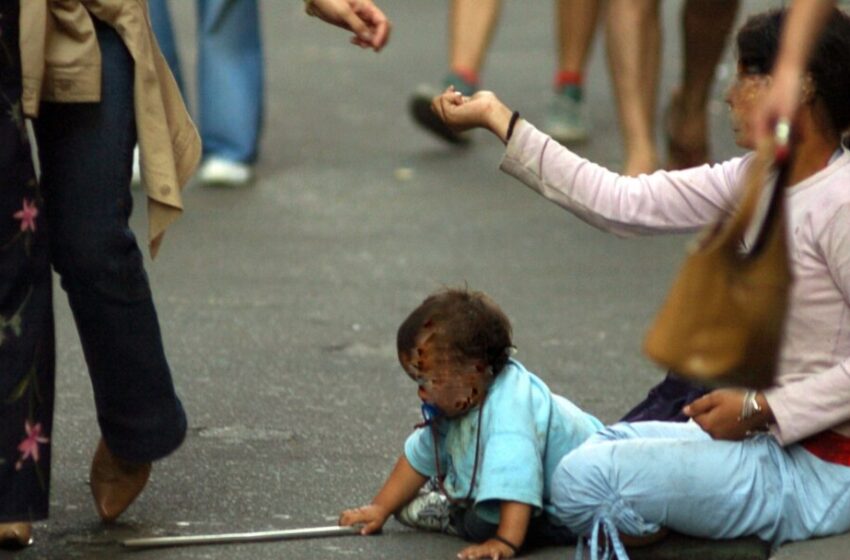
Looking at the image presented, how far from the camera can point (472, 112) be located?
12.4 ft

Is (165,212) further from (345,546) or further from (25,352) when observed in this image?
(345,546)

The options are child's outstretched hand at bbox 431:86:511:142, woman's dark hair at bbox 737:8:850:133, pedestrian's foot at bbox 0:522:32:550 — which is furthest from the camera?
pedestrian's foot at bbox 0:522:32:550

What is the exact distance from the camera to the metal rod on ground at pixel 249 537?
13.4 feet

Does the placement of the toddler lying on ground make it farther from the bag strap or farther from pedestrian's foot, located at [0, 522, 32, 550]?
the bag strap

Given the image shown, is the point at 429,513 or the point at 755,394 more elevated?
the point at 755,394

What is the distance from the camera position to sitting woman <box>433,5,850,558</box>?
3.71m

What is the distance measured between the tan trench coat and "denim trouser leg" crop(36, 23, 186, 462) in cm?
3

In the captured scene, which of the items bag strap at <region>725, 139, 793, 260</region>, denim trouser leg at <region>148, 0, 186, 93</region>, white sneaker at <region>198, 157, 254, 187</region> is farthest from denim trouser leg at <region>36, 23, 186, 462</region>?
white sneaker at <region>198, 157, 254, 187</region>

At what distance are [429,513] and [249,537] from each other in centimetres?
37

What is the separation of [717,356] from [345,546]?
1.17m

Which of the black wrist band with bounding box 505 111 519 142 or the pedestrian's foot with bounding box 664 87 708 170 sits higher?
the black wrist band with bounding box 505 111 519 142

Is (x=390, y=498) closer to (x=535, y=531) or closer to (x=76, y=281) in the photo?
(x=535, y=531)

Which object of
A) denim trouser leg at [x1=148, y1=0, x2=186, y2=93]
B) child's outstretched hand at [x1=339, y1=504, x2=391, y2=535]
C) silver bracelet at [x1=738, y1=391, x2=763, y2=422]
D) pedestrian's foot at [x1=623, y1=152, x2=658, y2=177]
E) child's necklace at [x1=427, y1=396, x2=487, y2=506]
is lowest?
child's outstretched hand at [x1=339, y1=504, x2=391, y2=535]

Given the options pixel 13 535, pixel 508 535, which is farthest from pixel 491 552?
pixel 13 535
